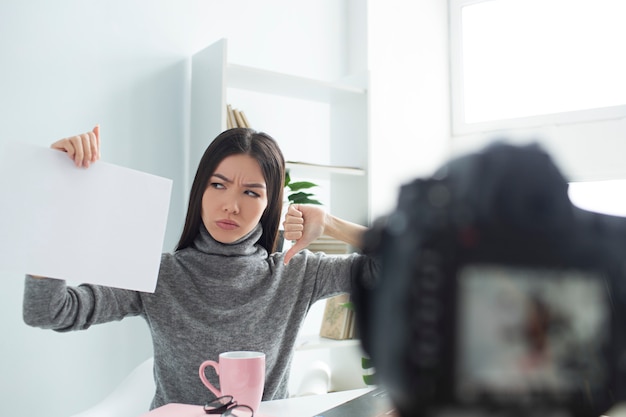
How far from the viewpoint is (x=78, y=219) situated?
0.60 m

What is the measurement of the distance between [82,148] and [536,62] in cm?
155

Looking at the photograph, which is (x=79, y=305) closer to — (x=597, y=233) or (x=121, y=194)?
(x=121, y=194)

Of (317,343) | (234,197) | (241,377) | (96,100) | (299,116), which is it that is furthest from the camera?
(299,116)

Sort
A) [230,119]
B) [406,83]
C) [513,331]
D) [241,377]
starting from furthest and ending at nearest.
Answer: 1. [406,83]
2. [230,119]
3. [241,377]
4. [513,331]

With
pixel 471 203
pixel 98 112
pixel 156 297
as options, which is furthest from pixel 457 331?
pixel 98 112

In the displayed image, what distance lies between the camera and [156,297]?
1.10m

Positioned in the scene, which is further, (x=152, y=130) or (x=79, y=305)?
(x=152, y=130)

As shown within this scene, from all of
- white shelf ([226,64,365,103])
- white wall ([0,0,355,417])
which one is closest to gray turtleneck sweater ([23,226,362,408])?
white wall ([0,0,355,417])

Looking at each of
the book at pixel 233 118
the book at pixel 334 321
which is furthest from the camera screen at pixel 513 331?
the book at pixel 334 321

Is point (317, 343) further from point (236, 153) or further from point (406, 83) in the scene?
point (406, 83)

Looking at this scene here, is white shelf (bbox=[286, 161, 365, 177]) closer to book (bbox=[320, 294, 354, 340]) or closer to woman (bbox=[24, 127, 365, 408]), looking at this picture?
book (bbox=[320, 294, 354, 340])

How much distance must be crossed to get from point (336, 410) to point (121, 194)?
0.37 meters

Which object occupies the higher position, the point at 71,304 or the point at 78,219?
the point at 78,219

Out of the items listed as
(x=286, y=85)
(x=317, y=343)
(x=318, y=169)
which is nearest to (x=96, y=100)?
(x=286, y=85)
